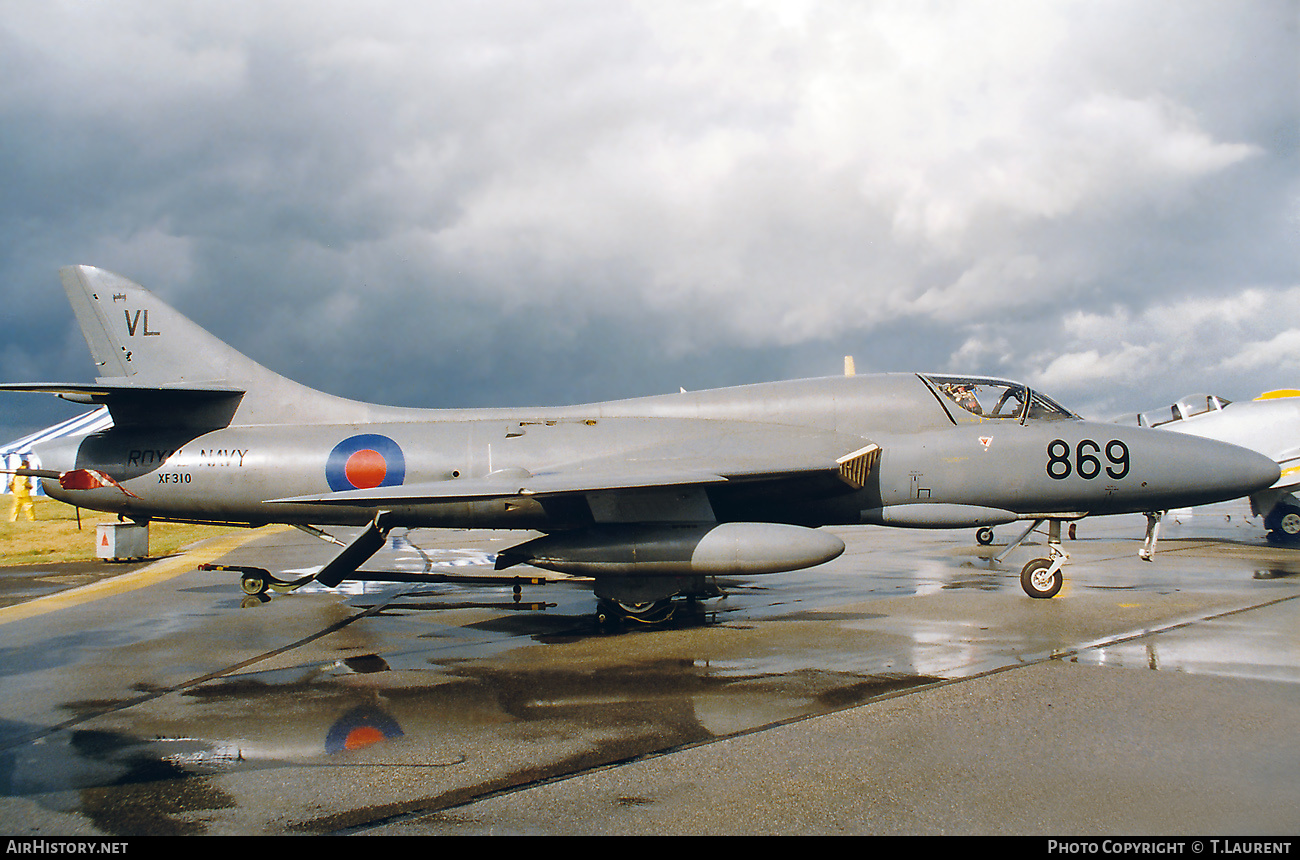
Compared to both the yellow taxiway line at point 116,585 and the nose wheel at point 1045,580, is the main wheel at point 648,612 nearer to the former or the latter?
the nose wheel at point 1045,580

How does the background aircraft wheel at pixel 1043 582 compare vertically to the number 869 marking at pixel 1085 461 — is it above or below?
below

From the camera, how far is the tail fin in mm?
10375

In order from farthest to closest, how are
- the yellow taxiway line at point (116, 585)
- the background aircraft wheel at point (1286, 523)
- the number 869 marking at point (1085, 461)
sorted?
1. the background aircraft wheel at point (1286, 523)
2. the yellow taxiway line at point (116, 585)
3. the number 869 marking at point (1085, 461)

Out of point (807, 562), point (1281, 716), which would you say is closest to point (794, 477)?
point (807, 562)

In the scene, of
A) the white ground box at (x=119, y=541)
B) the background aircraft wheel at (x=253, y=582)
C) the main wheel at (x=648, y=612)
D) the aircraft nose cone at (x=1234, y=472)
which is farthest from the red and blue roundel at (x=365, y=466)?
the white ground box at (x=119, y=541)

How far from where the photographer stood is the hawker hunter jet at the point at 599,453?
381 inches

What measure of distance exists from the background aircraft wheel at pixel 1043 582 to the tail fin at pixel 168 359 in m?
9.35

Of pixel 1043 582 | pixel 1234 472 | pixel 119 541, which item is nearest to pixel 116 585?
pixel 119 541

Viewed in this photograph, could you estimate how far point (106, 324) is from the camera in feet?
34.2

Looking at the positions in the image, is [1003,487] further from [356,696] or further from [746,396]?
[356,696]

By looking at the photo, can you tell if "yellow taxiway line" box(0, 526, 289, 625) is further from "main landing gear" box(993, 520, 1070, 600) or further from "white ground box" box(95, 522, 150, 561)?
"main landing gear" box(993, 520, 1070, 600)

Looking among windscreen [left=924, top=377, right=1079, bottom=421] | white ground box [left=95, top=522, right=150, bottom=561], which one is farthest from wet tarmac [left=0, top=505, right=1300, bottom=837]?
white ground box [left=95, top=522, right=150, bottom=561]

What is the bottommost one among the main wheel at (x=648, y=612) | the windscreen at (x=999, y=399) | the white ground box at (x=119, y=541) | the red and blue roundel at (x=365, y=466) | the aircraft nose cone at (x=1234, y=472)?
the main wheel at (x=648, y=612)
